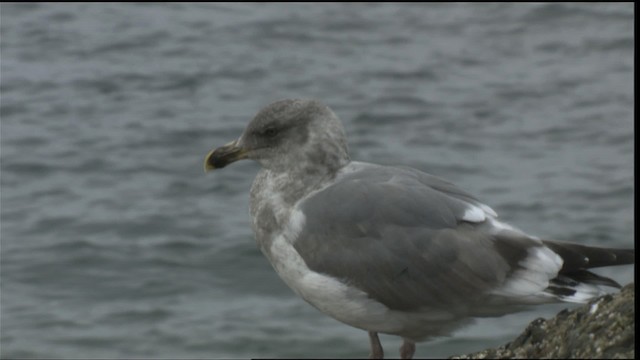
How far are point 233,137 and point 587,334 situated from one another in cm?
786

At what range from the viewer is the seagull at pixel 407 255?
6039mm

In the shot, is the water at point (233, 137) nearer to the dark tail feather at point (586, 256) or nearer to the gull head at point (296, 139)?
the gull head at point (296, 139)

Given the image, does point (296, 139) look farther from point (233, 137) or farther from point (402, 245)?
point (233, 137)

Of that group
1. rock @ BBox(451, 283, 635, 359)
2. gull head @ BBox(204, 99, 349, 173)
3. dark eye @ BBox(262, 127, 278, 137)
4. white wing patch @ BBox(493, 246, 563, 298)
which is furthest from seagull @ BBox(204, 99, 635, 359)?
rock @ BBox(451, 283, 635, 359)

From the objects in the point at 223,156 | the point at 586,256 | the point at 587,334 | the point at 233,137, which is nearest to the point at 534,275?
the point at 586,256

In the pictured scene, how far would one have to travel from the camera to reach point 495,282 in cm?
607

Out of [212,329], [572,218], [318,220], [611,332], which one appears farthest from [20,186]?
[611,332]

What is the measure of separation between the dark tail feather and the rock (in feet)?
2.44

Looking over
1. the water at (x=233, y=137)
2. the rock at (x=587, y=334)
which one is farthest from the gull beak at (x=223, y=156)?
the water at (x=233, y=137)

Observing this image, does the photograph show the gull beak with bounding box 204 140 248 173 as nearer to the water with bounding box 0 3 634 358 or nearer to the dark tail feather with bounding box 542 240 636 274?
the dark tail feather with bounding box 542 240 636 274

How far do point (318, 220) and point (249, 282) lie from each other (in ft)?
15.2

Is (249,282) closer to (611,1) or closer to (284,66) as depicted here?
(284,66)

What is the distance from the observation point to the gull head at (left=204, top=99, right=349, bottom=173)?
6.48 meters

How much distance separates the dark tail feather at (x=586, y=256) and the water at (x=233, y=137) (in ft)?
12.1
